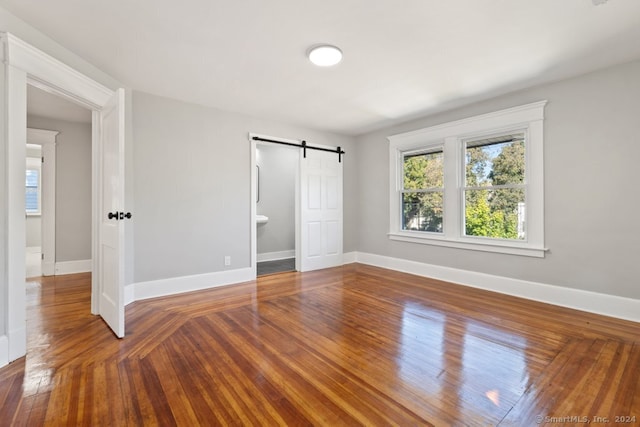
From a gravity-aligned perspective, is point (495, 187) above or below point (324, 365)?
above

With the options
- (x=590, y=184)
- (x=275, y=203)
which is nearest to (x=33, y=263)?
(x=275, y=203)

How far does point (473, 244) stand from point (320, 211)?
2480mm

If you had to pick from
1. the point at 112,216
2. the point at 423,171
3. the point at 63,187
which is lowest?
the point at 112,216

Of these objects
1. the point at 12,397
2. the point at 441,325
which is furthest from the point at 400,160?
the point at 12,397

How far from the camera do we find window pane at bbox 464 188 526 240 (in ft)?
11.9

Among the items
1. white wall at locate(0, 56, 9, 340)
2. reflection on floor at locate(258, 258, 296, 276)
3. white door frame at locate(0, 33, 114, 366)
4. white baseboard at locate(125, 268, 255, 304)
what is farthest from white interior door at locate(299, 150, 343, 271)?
white wall at locate(0, 56, 9, 340)

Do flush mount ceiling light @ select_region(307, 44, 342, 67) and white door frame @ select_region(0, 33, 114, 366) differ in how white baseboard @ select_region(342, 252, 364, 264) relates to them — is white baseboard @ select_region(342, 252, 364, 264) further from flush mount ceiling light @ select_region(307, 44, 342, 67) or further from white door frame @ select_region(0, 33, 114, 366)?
white door frame @ select_region(0, 33, 114, 366)

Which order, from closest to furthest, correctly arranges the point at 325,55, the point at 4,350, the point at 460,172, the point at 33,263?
the point at 4,350, the point at 325,55, the point at 460,172, the point at 33,263

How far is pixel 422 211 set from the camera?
15.6ft

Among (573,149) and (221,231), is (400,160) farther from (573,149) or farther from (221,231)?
(221,231)

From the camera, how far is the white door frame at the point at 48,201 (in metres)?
4.64

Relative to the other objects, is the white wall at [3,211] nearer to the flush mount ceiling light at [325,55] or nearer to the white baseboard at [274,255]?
the flush mount ceiling light at [325,55]

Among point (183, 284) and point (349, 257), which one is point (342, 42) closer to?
point (183, 284)

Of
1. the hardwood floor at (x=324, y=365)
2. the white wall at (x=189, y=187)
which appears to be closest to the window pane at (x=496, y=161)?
the hardwood floor at (x=324, y=365)
